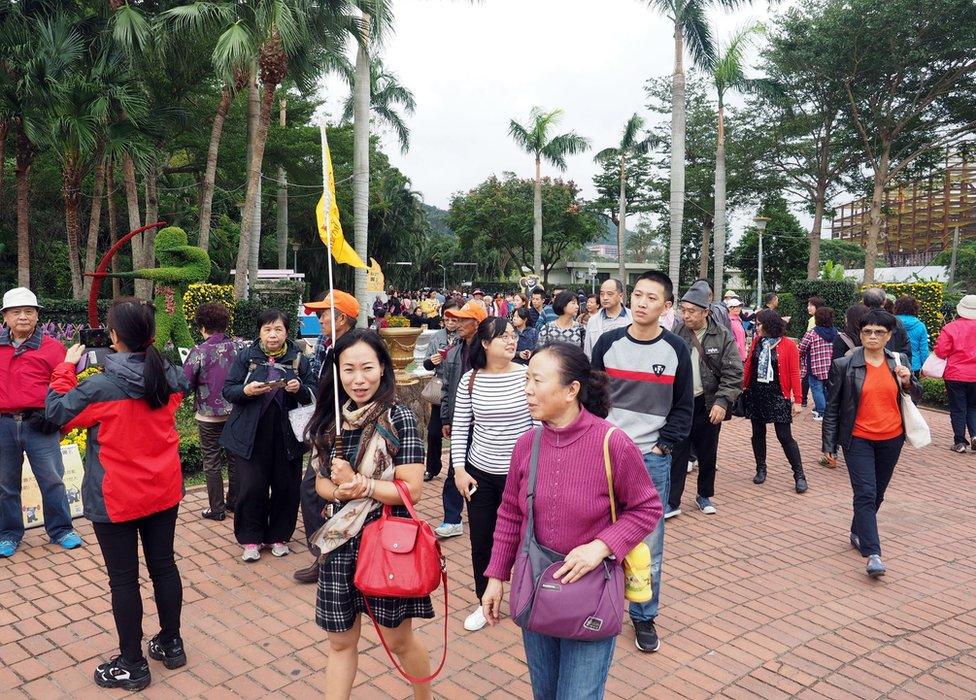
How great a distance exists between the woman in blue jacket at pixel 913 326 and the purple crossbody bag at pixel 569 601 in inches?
300

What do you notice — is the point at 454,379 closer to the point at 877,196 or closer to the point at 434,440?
the point at 434,440

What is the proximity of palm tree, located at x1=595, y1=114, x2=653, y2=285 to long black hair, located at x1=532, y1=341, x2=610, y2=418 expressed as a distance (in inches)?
1265

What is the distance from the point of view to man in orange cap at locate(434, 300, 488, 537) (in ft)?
15.9

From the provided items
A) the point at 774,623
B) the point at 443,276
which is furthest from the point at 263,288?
the point at 443,276

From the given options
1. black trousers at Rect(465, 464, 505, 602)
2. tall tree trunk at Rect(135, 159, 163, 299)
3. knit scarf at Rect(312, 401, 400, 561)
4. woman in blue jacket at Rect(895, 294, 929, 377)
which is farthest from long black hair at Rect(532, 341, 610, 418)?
tall tree trunk at Rect(135, 159, 163, 299)

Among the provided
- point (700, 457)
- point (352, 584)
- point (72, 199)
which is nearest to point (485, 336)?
point (352, 584)

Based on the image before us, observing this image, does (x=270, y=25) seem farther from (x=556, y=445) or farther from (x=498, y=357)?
(x=556, y=445)

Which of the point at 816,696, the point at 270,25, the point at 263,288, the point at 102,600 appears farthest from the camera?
the point at 263,288

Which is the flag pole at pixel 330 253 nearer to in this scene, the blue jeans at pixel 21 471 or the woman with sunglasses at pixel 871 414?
the blue jeans at pixel 21 471

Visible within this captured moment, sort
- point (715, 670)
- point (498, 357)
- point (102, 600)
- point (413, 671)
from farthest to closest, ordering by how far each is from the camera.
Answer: point (102, 600), point (498, 357), point (715, 670), point (413, 671)

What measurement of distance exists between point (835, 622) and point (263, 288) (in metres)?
15.1

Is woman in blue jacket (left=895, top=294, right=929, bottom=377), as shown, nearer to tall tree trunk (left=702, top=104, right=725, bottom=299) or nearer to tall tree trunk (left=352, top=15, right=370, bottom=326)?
tall tree trunk (left=352, top=15, right=370, bottom=326)

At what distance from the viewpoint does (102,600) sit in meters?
4.12

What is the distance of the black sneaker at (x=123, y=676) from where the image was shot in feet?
10.5
